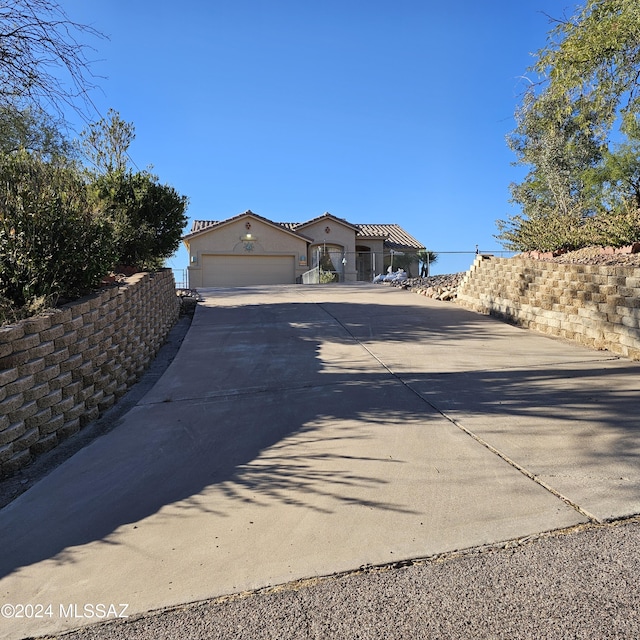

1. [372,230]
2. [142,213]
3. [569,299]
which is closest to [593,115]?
[569,299]

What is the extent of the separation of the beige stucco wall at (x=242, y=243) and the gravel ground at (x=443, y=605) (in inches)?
1065

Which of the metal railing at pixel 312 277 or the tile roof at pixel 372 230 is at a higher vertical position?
the tile roof at pixel 372 230

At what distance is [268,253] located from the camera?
98.3 ft

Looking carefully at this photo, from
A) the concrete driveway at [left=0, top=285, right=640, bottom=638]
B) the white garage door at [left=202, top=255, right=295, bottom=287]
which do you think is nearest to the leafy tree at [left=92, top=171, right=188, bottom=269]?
the concrete driveway at [left=0, top=285, right=640, bottom=638]

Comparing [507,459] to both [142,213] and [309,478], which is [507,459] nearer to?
[309,478]

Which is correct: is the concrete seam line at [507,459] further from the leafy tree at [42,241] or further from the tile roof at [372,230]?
the tile roof at [372,230]

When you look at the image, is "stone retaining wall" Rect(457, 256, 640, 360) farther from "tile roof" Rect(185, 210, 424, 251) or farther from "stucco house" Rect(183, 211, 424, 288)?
"tile roof" Rect(185, 210, 424, 251)

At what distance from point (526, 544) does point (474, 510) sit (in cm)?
41

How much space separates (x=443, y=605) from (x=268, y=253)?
28.2 m

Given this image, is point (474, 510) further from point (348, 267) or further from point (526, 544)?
point (348, 267)

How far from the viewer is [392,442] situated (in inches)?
173

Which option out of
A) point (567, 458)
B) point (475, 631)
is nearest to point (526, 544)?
point (475, 631)

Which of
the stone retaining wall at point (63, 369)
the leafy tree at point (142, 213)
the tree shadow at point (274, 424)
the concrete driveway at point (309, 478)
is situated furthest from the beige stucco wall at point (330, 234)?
the concrete driveway at point (309, 478)

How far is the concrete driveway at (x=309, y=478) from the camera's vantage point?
277cm
